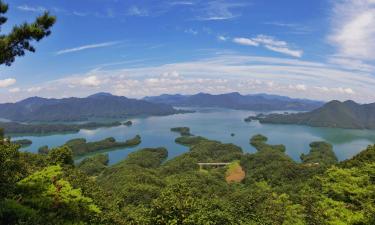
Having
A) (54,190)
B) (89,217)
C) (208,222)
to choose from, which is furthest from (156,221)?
(54,190)

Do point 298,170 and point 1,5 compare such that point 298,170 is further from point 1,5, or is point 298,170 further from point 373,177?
point 1,5

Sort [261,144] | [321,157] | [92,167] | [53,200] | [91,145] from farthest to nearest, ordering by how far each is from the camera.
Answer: [261,144] → [91,145] → [321,157] → [92,167] → [53,200]

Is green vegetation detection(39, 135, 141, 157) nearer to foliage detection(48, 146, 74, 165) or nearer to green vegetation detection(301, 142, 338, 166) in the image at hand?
green vegetation detection(301, 142, 338, 166)

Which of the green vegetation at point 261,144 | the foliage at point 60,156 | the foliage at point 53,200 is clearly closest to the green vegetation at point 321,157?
the green vegetation at point 261,144

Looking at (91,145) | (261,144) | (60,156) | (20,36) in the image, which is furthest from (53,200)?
(261,144)

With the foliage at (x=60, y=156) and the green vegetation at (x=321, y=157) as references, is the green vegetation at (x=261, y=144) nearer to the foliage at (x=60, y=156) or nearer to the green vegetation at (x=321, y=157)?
the green vegetation at (x=321, y=157)

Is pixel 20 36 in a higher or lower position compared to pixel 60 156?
higher

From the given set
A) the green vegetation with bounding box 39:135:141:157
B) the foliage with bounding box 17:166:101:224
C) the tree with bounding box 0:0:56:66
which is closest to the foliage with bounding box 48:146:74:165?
the foliage with bounding box 17:166:101:224

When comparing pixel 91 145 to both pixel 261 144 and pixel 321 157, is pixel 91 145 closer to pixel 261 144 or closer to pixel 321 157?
pixel 261 144
